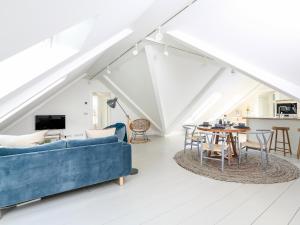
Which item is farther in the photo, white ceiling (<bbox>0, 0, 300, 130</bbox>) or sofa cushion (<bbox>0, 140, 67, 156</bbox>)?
sofa cushion (<bbox>0, 140, 67, 156</bbox>)

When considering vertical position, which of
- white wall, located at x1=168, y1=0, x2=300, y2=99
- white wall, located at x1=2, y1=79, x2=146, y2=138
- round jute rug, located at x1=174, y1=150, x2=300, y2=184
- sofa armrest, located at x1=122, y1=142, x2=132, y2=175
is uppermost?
white wall, located at x1=168, y1=0, x2=300, y2=99

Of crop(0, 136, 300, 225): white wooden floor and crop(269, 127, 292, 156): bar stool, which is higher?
crop(269, 127, 292, 156): bar stool

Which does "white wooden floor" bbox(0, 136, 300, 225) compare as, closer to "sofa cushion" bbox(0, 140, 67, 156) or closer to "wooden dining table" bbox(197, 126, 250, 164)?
"sofa cushion" bbox(0, 140, 67, 156)

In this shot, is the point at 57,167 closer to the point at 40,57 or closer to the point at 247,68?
the point at 40,57

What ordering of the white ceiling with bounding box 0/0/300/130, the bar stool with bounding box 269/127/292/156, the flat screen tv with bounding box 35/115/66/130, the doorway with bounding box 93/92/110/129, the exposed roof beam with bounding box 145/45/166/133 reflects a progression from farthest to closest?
the doorway with bounding box 93/92/110/129 < the flat screen tv with bounding box 35/115/66/130 < the bar stool with bounding box 269/127/292/156 < the exposed roof beam with bounding box 145/45/166/133 < the white ceiling with bounding box 0/0/300/130

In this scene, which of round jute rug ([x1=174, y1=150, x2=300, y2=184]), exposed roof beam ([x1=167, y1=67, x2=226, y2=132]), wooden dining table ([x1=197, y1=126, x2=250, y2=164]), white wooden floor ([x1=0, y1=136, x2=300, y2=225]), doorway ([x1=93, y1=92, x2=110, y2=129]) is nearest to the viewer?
white wooden floor ([x1=0, y1=136, x2=300, y2=225])

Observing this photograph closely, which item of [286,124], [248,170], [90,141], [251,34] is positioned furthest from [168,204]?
[286,124]

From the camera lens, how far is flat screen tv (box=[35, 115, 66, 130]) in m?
6.81

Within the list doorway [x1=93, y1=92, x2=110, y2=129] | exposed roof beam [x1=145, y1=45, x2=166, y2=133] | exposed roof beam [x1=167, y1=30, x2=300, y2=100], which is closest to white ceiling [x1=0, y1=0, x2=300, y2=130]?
exposed roof beam [x1=167, y1=30, x2=300, y2=100]

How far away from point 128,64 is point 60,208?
4190 mm

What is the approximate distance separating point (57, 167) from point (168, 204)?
1.54 meters

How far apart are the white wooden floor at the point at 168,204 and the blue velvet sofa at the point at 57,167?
8.1 inches

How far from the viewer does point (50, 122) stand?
23.0 ft

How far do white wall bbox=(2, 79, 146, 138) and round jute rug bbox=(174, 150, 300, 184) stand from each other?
476 centimetres
